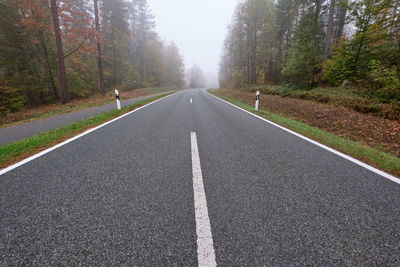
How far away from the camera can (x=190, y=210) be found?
182 cm

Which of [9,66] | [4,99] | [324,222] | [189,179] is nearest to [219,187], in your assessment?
[189,179]

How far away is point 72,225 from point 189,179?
1.42 meters

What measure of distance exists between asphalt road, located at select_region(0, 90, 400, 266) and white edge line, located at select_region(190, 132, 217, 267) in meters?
0.03

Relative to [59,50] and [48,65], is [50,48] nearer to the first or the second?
[48,65]

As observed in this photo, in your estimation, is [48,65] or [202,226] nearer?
[202,226]

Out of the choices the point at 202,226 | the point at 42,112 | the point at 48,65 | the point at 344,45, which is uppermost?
the point at 344,45

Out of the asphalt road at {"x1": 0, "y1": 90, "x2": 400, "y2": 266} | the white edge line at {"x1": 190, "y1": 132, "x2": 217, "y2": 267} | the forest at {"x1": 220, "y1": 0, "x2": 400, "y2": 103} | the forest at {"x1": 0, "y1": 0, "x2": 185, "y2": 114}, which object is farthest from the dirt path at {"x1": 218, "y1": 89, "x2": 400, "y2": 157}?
the forest at {"x1": 0, "y1": 0, "x2": 185, "y2": 114}

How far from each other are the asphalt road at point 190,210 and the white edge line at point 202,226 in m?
0.03

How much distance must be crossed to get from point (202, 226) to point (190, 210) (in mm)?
261

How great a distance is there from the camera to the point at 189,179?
2418 mm

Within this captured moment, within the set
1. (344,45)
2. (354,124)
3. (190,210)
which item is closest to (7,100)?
(190,210)

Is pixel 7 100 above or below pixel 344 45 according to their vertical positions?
below

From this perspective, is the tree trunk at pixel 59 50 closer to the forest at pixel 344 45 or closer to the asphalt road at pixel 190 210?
the asphalt road at pixel 190 210

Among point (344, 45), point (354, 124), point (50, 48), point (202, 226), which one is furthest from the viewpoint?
point (50, 48)
